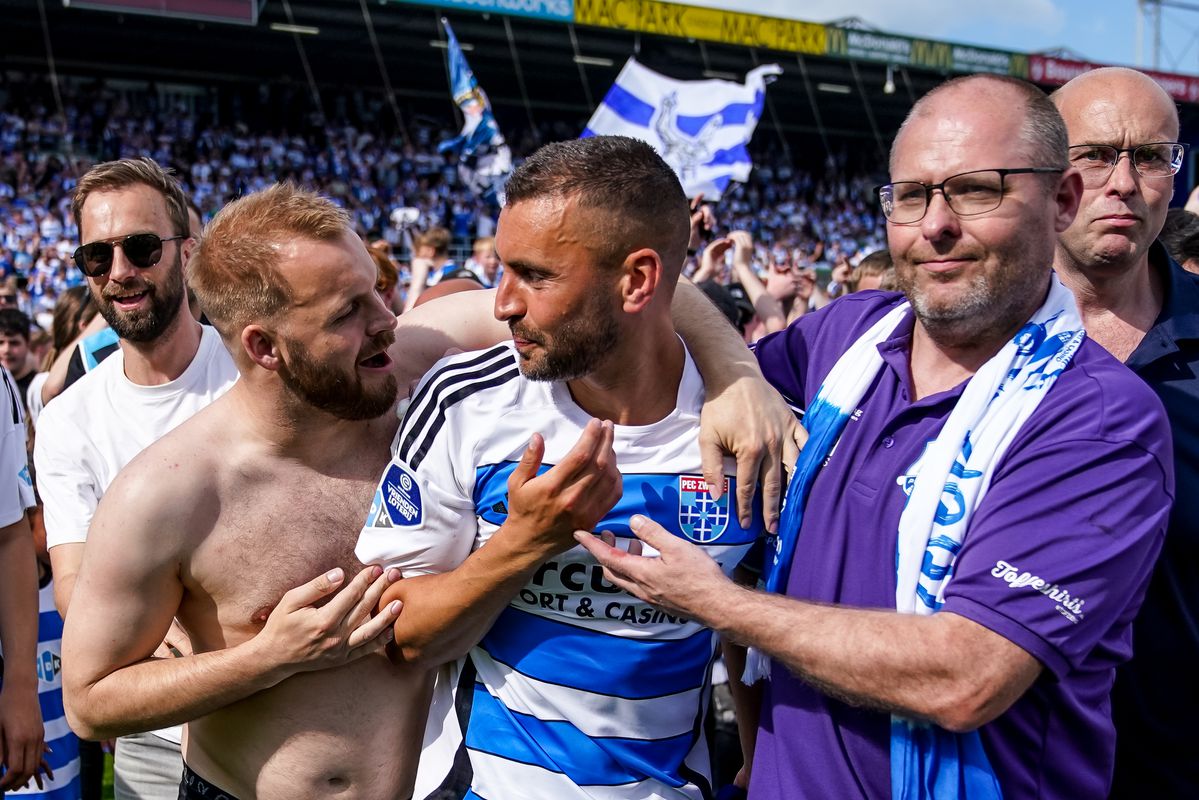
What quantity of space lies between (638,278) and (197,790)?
1612 millimetres

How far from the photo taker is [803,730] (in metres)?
2.05

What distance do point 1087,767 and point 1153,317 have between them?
1.15 metres

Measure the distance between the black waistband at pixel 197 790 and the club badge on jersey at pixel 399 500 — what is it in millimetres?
868

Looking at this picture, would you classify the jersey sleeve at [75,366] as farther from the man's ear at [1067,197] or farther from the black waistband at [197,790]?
the man's ear at [1067,197]

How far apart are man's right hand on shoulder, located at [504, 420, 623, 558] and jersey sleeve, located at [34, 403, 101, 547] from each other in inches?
65.7

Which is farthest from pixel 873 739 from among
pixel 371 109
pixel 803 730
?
pixel 371 109

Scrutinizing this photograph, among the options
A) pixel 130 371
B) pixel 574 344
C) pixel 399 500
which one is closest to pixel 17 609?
pixel 130 371

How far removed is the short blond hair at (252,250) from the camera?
7.72 feet

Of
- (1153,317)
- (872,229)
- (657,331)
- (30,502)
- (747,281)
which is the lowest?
(30,502)

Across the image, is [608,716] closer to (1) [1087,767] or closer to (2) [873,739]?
(2) [873,739]

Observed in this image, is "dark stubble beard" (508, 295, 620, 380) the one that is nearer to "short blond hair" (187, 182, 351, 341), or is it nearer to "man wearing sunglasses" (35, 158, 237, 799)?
"short blond hair" (187, 182, 351, 341)

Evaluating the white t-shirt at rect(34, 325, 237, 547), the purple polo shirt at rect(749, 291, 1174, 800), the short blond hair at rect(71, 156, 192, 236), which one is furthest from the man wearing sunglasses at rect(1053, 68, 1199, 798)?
the short blond hair at rect(71, 156, 192, 236)

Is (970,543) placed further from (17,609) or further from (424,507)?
(17,609)

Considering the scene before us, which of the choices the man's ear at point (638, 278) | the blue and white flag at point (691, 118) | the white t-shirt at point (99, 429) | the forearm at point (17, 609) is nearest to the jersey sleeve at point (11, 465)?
the forearm at point (17, 609)
